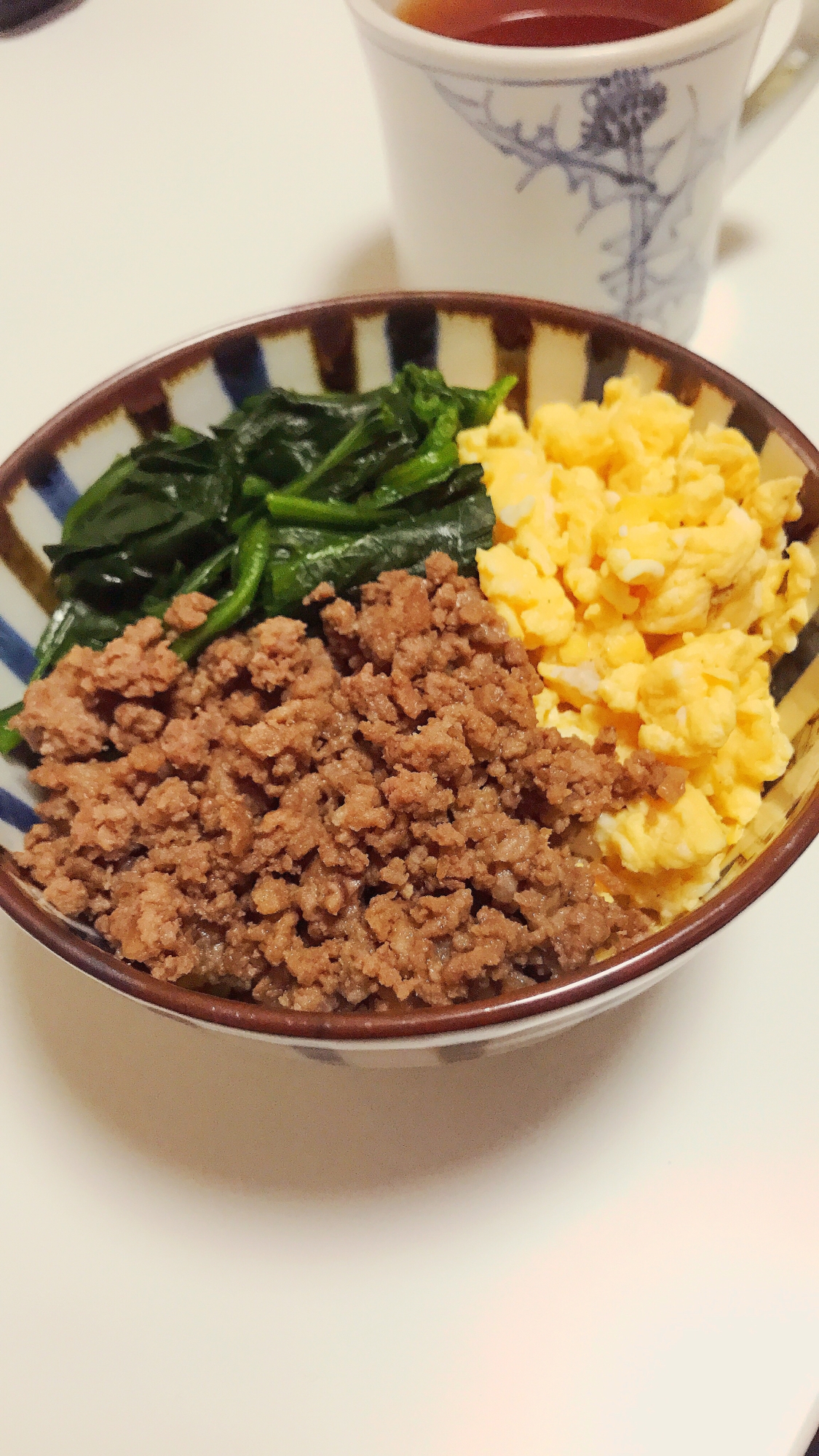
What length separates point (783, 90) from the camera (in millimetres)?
1376

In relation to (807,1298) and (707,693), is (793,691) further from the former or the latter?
(807,1298)

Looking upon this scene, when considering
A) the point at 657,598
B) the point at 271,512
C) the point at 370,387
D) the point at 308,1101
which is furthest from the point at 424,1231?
the point at 370,387

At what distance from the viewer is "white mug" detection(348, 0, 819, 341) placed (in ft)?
3.62

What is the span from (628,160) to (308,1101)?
3.84ft

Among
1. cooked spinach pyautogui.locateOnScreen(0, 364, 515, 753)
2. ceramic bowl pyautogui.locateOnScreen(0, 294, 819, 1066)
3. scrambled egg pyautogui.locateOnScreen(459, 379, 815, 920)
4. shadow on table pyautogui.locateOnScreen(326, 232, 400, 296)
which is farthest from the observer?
shadow on table pyautogui.locateOnScreen(326, 232, 400, 296)

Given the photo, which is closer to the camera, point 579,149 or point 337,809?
point 337,809

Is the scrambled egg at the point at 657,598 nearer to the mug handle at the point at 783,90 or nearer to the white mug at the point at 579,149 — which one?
the white mug at the point at 579,149

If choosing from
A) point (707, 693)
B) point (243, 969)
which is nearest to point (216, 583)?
point (243, 969)

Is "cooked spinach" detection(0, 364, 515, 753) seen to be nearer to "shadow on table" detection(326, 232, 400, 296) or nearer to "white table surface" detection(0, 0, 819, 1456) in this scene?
"white table surface" detection(0, 0, 819, 1456)

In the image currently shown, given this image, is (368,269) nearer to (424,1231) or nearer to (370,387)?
(370,387)

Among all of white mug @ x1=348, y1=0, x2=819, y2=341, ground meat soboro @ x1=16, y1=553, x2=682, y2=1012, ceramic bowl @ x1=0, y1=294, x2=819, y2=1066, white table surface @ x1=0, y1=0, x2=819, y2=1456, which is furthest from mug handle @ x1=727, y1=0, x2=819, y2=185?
white table surface @ x1=0, y1=0, x2=819, y2=1456

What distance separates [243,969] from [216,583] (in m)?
0.49

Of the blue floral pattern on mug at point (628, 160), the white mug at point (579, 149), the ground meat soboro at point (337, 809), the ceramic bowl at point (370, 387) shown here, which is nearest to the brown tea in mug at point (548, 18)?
the white mug at point (579, 149)

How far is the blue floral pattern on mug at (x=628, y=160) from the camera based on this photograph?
113cm
